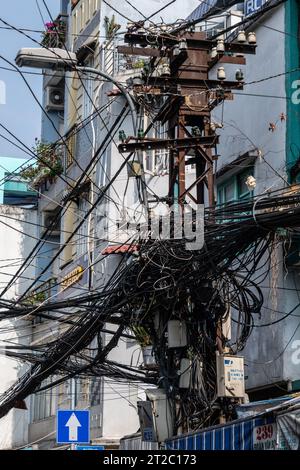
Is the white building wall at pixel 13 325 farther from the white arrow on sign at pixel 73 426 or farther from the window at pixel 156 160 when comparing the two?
the white arrow on sign at pixel 73 426

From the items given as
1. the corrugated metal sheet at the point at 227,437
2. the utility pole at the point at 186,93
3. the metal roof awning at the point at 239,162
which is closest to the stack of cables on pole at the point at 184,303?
the corrugated metal sheet at the point at 227,437

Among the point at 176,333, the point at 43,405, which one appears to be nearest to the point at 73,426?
the point at 176,333

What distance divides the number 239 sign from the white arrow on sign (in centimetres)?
429

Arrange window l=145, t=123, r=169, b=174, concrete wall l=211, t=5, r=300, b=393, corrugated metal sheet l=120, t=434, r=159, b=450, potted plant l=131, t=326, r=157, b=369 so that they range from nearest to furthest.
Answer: potted plant l=131, t=326, r=157, b=369
concrete wall l=211, t=5, r=300, b=393
corrugated metal sheet l=120, t=434, r=159, b=450
window l=145, t=123, r=169, b=174

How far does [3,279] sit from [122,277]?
1469cm

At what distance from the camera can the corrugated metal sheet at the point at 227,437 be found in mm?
13711

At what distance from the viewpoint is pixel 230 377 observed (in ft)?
50.2

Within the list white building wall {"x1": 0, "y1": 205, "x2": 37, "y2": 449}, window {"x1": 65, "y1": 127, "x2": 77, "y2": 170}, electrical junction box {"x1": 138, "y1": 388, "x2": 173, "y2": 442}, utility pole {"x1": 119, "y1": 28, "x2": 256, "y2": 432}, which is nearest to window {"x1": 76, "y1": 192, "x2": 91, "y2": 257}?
window {"x1": 65, "y1": 127, "x2": 77, "y2": 170}

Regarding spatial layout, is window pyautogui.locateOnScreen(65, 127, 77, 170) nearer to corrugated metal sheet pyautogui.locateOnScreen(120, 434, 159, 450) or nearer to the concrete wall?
the concrete wall

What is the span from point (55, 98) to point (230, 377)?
17.1m

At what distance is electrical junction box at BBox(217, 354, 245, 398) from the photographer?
1525 centimetres

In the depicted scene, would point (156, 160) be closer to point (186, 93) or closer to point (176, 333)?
point (186, 93)

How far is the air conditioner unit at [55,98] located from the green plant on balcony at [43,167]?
1766 millimetres
